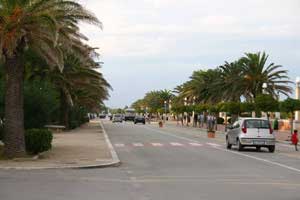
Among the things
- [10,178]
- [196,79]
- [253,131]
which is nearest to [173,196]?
[10,178]

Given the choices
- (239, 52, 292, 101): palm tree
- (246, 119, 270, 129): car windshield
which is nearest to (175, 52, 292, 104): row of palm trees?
(239, 52, 292, 101): palm tree

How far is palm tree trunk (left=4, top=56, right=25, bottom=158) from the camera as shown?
2164 centimetres

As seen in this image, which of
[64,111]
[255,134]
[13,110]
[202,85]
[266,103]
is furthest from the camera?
[202,85]

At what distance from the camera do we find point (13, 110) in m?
21.8

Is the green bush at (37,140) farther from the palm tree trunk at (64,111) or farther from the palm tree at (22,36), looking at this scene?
the palm tree trunk at (64,111)

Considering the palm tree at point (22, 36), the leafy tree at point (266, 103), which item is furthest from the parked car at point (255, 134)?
the leafy tree at point (266, 103)

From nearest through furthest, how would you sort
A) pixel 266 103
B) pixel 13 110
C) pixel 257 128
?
pixel 13 110
pixel 257 128
pixel 266 103

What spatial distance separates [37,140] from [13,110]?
84.2 inches

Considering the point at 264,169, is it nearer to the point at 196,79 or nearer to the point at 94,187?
the point at 94,187

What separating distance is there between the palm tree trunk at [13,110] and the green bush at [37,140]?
5.08ft

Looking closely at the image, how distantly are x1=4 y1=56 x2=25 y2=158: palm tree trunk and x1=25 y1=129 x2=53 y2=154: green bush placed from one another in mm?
1547

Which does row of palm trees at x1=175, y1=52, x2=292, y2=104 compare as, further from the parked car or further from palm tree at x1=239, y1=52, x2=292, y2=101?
the parked car

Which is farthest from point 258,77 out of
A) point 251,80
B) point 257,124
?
point 257,124

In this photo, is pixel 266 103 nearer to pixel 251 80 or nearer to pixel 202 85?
pixel 251 80
